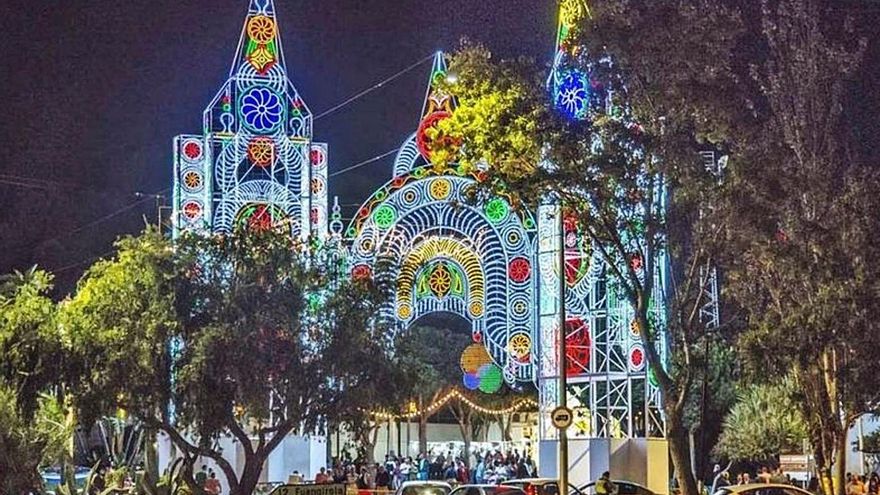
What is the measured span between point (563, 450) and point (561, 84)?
650cm

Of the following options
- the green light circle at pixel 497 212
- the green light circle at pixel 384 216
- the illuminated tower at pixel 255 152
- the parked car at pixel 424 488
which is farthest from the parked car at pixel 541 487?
the green light circle at pixel 497 212

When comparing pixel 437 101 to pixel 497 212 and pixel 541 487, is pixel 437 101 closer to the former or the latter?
pixel 497 212

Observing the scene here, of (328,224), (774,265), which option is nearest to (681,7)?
(774,265)

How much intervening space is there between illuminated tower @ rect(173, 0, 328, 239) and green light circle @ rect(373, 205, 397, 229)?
3.82 m

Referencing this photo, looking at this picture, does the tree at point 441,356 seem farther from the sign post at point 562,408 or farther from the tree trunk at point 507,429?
the sign post at point 562,408

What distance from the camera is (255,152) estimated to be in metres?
36.8

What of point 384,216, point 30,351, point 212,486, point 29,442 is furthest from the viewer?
point 384,216

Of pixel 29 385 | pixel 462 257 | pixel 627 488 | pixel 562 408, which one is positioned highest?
pixel 462 257

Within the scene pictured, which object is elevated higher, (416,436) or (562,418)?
(562,418)

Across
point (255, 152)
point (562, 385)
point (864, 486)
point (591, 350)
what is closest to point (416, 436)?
point (591, 350)

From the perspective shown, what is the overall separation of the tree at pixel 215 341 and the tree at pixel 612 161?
4219mm

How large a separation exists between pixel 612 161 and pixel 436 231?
20730 mm

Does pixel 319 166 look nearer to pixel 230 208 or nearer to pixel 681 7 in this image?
pixel 230 208

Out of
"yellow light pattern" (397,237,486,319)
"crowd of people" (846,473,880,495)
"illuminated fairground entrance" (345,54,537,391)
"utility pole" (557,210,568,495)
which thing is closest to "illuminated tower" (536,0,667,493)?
"illuminated fairground entrance" (345,54,537,391)
